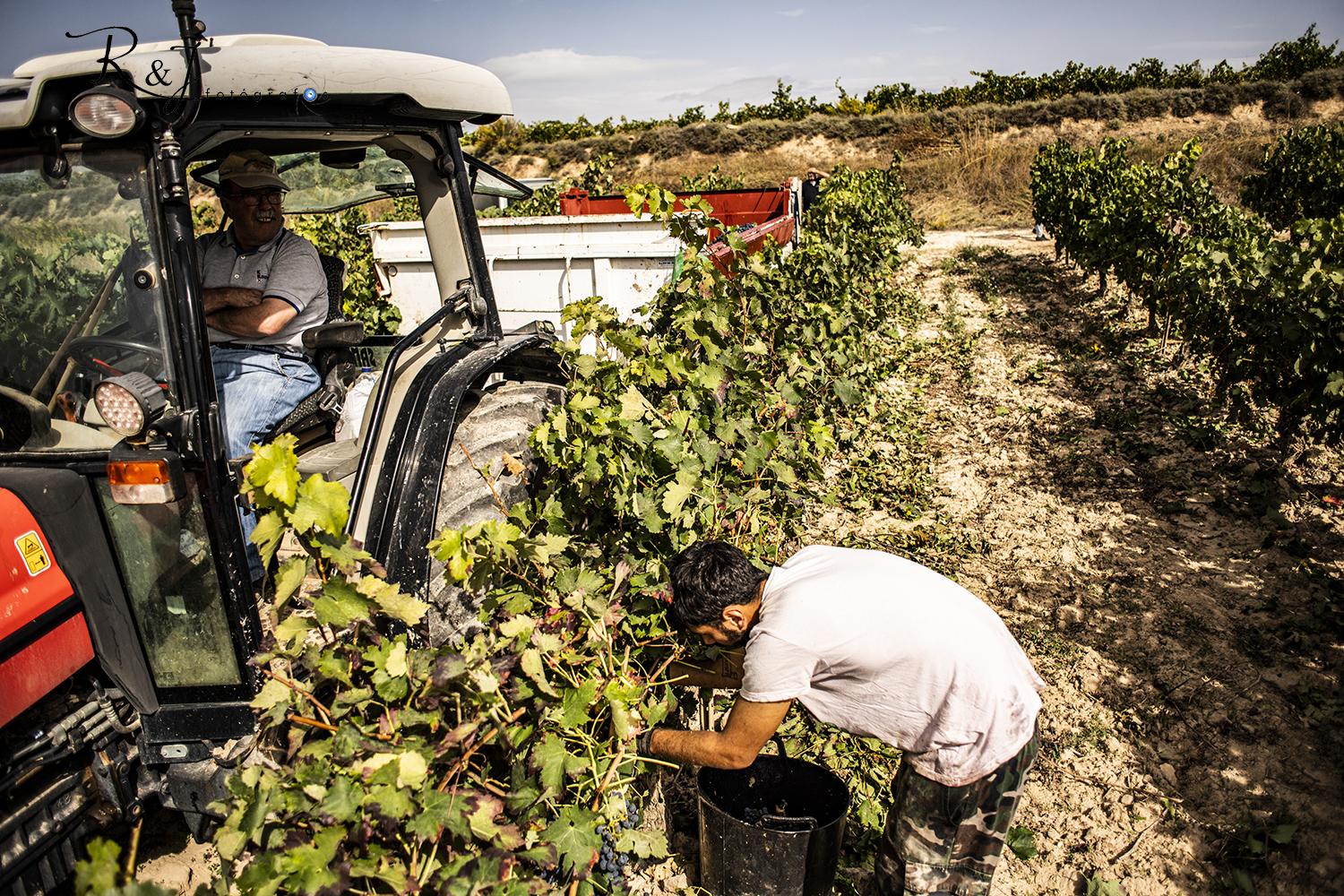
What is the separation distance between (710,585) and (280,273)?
6.69ft

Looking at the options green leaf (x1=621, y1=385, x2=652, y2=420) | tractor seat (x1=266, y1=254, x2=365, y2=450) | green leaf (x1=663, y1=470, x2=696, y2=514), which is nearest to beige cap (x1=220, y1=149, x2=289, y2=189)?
tractor seat (x1=266, y1=254, x2=365, y2=450)

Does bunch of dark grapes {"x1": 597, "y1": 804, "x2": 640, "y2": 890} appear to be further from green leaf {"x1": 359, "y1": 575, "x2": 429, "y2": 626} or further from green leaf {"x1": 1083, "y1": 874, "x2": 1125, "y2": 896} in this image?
green leaf {"x1": 1083, "y1": 874, "x2": 1125, "y2": 896}

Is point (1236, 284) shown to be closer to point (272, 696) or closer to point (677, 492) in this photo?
point (677, 492)

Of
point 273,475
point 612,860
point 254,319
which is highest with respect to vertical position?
point 254,319

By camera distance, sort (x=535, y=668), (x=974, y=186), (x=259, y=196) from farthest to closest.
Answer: (x=974, y=186) < (x=259, y=196) < (x=535, y=668)

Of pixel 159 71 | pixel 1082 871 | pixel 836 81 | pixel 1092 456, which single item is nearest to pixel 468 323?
pixel 159 71

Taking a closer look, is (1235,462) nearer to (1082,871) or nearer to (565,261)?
(1082,871)

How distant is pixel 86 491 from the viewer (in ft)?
6.25

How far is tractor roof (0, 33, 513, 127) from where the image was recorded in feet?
5.56

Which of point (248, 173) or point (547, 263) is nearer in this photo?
point (248, 173)

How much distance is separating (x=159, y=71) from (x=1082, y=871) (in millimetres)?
3364

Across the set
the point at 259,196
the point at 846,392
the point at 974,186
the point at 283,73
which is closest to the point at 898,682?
the point at 846,392

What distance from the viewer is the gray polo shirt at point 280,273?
2.79m

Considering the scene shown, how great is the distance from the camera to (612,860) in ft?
6.82
